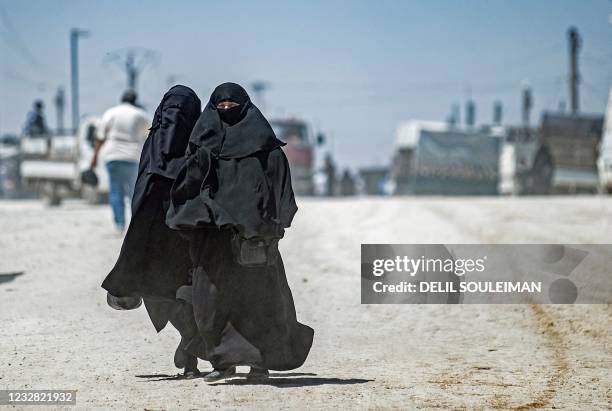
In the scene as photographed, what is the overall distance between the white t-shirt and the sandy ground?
44.0 inches

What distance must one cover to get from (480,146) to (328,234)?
27569 millimetres

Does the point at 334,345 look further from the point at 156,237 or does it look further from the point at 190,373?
the point at 156,237

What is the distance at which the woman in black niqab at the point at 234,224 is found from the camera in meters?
6.52

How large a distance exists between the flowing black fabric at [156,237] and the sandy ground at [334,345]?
521mm

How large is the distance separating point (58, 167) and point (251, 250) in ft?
80.7

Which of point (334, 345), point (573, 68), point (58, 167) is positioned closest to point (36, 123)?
point (58, 167)

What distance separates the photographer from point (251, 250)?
6555mm

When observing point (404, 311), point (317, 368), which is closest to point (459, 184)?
point (404, 311)

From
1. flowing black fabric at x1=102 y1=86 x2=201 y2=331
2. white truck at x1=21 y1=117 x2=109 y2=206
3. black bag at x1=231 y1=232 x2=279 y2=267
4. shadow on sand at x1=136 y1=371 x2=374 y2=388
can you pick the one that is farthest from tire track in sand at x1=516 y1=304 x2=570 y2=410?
white truck at x1=21 y1=117 x2=109 y2=206

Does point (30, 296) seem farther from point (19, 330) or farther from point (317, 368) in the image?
point (317, 368)

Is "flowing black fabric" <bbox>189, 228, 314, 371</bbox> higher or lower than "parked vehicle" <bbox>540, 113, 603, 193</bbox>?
higher

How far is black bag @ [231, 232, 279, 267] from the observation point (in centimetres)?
654

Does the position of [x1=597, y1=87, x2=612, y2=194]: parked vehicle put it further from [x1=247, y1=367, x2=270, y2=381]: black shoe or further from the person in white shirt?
[x1=247, y1=367, x2=270, y2=381]: black shoe

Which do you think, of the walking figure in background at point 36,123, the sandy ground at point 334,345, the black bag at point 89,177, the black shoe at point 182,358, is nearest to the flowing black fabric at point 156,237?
the black shoe at point 182,358
